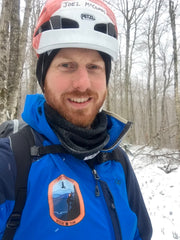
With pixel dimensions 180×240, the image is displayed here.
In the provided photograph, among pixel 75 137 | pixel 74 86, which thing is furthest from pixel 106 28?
pixel 75 137

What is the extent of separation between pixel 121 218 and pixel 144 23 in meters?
18.6

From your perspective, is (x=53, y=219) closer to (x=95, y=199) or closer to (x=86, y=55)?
(x=95, y=199)

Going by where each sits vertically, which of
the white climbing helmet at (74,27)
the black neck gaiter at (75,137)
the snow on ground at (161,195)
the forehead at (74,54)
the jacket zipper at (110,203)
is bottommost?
the snow on ground at (161,195)

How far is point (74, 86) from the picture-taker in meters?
1.23

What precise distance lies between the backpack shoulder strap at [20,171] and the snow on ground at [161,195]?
343 cm

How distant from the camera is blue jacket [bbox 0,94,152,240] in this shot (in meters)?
0.89

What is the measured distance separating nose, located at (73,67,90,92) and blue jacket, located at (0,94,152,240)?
0.29 metres

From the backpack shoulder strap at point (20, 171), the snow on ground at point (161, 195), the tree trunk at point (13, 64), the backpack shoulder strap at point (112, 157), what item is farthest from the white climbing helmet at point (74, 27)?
the tree trunk at point (13, 64)

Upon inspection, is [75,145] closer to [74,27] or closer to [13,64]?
[74,27]

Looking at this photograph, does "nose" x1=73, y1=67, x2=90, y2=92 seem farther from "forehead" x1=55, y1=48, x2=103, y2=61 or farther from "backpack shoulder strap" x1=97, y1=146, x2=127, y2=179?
"backpack shoulder strap" x1=97, y1=146, x2=127, y2=179

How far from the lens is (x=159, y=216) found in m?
4.17

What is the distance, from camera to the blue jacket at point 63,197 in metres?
0.89

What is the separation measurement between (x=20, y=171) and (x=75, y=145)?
0.34 metres

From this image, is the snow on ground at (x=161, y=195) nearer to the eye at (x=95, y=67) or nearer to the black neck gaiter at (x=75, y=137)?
the black neck gaiter at (x=75, y=137)
